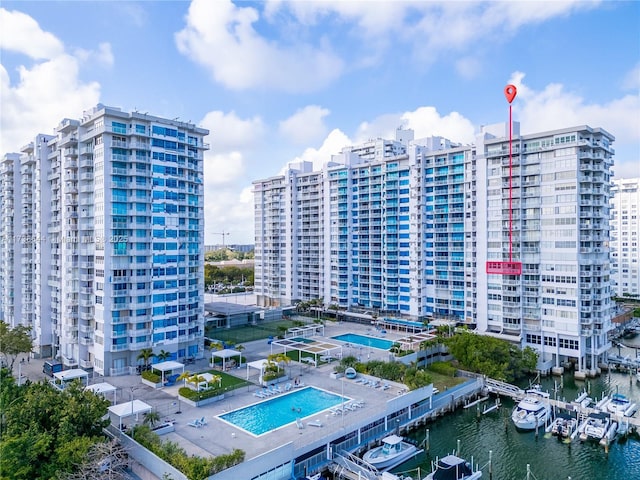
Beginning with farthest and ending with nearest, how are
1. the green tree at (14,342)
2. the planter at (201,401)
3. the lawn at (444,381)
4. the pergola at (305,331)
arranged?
the pergola at (305,331) < the green tree at (14,342) < the lawn at (444,381) < the planter at (201,401)

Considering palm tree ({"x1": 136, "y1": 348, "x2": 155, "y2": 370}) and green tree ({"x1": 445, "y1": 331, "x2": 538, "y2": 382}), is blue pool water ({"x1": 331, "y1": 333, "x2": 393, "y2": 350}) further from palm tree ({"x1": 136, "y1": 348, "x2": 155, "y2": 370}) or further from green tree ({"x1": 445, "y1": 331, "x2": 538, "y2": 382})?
palm tree ({"x1": 136, "y1": 348, "x2": 155, "y2": 370})

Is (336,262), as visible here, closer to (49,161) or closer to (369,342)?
(369,342)

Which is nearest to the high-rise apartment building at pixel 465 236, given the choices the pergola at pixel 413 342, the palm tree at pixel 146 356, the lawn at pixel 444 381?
the pergola at pixel 413 342

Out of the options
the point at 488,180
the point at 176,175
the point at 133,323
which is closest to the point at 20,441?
the point at 133,323

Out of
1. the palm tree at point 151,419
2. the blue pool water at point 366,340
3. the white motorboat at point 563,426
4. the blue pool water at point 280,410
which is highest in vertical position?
the palm tree at point 151,419

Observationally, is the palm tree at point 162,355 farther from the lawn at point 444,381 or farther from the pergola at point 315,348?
the lawn at point 444,381

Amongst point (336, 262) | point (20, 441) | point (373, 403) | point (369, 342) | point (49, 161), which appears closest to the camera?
point (20, 441)
